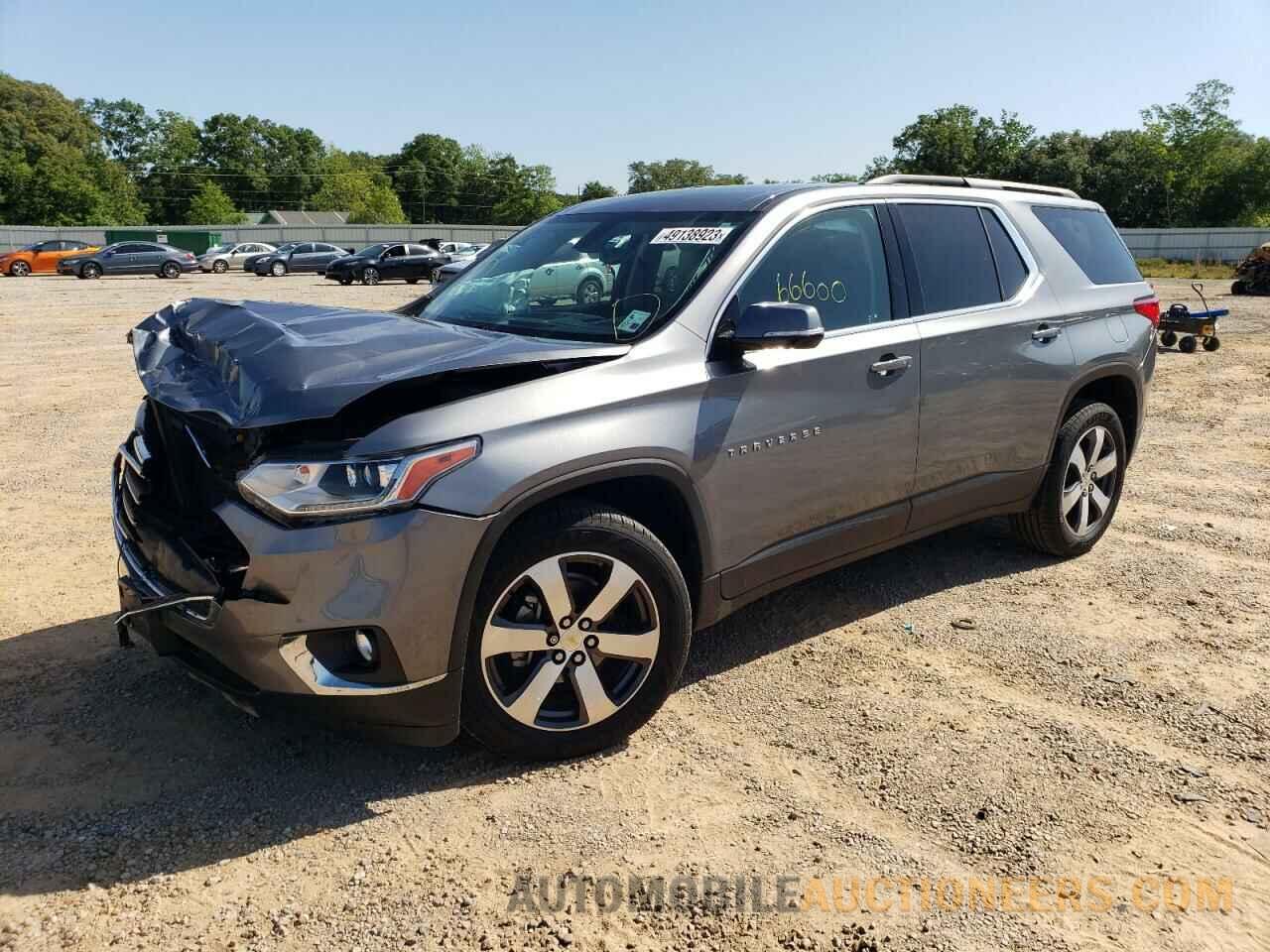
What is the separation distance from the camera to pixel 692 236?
12.6 feet

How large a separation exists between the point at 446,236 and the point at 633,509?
205 feet

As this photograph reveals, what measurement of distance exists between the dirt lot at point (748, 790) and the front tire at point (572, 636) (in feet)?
0.52

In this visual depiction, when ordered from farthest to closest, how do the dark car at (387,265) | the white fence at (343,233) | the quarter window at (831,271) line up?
the white fence at (343,233) → the dark car at (387,265) → the quarter window at (831,271)

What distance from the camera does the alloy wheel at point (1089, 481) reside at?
5.15 m

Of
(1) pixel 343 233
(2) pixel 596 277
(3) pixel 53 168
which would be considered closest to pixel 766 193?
(2) pixel 596 277

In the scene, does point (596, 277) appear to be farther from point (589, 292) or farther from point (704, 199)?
point (704, 199)

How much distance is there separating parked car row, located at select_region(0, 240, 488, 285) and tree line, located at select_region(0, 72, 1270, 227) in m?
8.97

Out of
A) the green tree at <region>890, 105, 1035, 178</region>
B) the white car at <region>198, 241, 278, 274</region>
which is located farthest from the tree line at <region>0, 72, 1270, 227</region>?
the white car at <region>198, 241, 278, 274</region>

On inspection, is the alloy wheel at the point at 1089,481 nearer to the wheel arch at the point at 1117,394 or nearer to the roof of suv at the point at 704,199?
the wheel arch at the point at 1117,394

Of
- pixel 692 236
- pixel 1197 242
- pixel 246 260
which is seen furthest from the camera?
pixel 1197 242

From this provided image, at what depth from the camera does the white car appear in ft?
148

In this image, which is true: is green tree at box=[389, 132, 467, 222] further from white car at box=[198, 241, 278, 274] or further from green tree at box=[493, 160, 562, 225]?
white car at box=[198, 241, 278, 274]

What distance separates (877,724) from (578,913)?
4.75 ft

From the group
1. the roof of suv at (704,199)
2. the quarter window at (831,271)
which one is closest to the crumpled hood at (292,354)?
the quarter window at (831,271)
